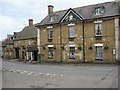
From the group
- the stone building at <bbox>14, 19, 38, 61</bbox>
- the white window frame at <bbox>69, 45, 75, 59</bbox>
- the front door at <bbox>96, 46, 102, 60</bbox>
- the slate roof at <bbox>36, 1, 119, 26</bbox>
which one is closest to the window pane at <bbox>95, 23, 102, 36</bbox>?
the slate roof at <bbox>36, 1, 119, 26</bbox>

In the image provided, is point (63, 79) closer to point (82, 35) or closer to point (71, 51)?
point (82, 35)

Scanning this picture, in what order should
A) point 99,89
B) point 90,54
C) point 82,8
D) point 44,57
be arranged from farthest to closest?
point 44,57 → point 82,8 → point 90,54 → point 99,89

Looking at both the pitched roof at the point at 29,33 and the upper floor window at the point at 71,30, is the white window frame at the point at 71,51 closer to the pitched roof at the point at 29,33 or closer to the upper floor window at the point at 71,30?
the upper floor window at the point at 71,30

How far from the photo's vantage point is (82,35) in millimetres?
35250

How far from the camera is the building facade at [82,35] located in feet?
105

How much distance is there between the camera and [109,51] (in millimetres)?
31938

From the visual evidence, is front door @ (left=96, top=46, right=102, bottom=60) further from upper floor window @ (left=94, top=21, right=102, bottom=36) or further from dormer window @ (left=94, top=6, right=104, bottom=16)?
dormer window @ (left=94, top=6, right=104, bottom=16)

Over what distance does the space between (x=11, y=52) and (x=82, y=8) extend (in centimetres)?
3122

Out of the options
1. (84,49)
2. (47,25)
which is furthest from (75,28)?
(47,25)

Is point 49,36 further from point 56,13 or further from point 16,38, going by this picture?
point 16,38

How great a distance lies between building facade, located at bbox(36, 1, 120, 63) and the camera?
32094 millimetres

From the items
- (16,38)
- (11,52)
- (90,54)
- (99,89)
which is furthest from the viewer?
(11,52)

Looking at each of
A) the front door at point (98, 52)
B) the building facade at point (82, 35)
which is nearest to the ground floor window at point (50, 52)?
the building facade at point (82, 35)

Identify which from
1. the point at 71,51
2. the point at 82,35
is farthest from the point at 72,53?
the point at 82,35
